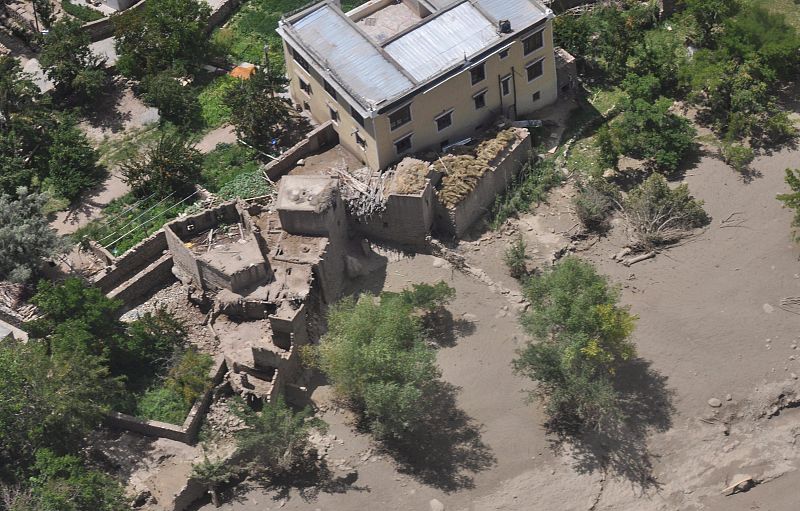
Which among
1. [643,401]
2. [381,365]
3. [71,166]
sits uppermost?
[71,166]

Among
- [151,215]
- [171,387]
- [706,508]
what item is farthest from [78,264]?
[706,508]

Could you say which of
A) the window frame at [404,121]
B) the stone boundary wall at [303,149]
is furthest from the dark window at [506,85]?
the stone boundary wall at [303,149]

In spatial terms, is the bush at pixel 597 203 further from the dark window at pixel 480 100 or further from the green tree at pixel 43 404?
the green tree at pixel 43 404

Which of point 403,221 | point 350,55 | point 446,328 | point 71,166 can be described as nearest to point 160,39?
point 71,166

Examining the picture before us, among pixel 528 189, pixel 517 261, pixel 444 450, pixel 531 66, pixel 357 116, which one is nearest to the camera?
pixel 444 450

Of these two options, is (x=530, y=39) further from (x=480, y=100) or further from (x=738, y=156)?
(x=738, y=156)

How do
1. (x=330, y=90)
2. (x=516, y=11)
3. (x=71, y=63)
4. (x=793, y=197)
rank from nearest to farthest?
(x=793, y=197) < (x=330, y=90) < (x=516, y=11) < (x=71, y=63)

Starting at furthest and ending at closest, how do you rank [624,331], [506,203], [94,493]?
1. [506,203]
2. [624,331]
3. [94,493]

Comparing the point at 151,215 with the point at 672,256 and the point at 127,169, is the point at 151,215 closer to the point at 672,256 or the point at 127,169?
the point at 127,169
